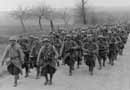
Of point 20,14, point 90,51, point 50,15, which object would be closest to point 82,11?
point 50,15

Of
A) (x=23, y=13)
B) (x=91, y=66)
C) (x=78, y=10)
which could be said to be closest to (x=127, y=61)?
(x=91, y=66)

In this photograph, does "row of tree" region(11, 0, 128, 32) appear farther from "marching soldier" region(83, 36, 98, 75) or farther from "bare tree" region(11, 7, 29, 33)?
"marching soldier" region(83, 36, 98, 75)

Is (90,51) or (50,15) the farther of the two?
(50,15)

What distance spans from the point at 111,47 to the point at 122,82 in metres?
4.24

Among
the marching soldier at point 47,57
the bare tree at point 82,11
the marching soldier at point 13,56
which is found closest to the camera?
the marching soldier at point 47,57

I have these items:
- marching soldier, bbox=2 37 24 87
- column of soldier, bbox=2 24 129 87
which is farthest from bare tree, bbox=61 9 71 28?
marching soldier, bbox=2 37 24 87

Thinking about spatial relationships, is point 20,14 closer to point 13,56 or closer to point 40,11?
point 40,11

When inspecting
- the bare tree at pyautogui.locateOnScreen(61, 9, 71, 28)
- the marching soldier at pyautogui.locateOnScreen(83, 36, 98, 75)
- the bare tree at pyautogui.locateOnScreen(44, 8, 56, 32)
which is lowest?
the bare tree at pyautogui.locateOnScreen(61, 9, 71, 28)

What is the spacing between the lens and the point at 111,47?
1706cm

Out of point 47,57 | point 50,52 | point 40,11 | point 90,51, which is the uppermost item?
point 50,52

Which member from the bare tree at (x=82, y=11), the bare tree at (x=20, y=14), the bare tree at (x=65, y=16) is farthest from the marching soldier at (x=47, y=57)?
the bare tree at (x=65, y=16)

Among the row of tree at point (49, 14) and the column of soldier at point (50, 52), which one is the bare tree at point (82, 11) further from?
the column of soldier at point (50, 52)

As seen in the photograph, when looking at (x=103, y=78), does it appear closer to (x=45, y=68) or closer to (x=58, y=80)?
(x=58, y=80)

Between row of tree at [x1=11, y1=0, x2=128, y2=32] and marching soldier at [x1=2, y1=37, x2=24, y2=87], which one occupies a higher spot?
marching soldier at [x1=2, y1=37, x2=24, y2=87]
